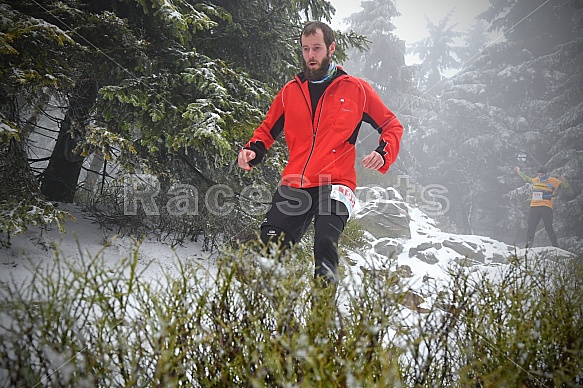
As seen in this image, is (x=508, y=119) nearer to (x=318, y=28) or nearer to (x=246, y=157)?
(x=318, y=28)

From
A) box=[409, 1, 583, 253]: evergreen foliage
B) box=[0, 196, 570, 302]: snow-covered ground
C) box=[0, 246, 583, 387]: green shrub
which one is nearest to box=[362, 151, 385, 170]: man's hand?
box=[0, 196, 570, 302]: snow-covered ground

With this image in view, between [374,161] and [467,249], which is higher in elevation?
[374,161]

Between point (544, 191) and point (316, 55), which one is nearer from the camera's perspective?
point (316, 55)

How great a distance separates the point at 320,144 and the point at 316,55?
0.78 metres

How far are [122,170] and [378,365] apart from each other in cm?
345

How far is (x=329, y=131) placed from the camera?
8.64 feet

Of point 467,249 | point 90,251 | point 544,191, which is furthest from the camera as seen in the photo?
point 467,249

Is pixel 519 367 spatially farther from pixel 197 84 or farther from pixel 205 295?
pixel 197 84

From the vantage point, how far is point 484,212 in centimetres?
2131

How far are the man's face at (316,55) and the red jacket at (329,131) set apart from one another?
0.12 metres

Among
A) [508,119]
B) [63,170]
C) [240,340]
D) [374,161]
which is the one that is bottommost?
[240,340]

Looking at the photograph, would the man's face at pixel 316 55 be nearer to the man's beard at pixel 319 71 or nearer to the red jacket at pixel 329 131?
the man's beard at pixel 319 71

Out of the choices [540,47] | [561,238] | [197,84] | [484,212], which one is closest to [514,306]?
[197,84]

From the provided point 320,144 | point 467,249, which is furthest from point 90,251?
point 467,249
